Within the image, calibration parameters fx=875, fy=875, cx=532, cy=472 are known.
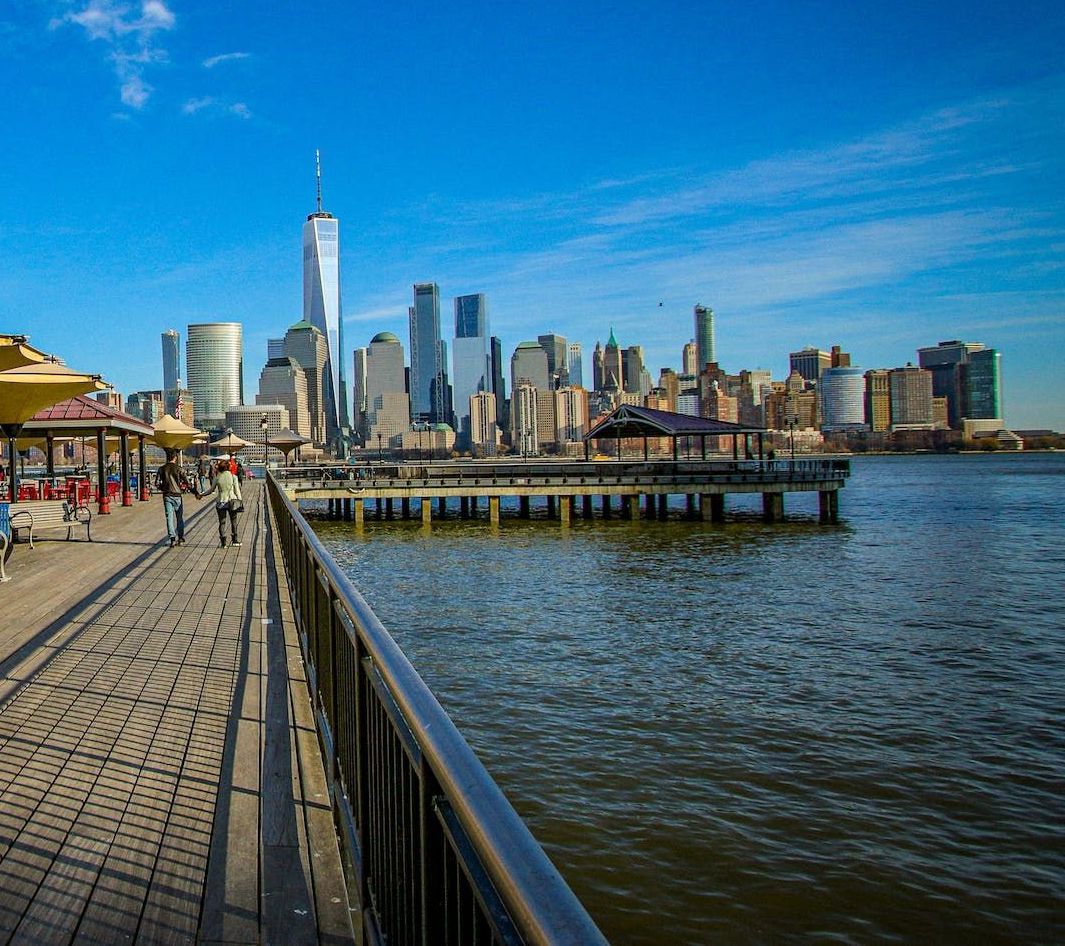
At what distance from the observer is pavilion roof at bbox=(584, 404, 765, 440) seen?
154 ft

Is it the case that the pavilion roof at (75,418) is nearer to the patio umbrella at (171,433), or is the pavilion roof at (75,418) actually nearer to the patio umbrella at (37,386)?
the patio umbrella at (171,433)

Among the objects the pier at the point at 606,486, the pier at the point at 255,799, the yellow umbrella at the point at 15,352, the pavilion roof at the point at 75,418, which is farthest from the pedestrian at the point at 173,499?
the pier at the point at 606,486

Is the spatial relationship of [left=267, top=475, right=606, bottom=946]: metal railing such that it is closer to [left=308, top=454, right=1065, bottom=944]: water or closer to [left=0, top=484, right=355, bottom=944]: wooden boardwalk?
[left=0, top=484, right=355, bottom=944]: wooden boardwalk

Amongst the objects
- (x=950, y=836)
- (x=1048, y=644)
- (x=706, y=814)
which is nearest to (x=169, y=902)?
(x=706, y=814)

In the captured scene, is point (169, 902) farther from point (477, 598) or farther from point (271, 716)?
point (477, 598)

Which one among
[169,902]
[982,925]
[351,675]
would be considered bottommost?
[982,925]

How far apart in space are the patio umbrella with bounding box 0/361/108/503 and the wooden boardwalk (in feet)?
16.1

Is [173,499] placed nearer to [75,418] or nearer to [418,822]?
[75,418]

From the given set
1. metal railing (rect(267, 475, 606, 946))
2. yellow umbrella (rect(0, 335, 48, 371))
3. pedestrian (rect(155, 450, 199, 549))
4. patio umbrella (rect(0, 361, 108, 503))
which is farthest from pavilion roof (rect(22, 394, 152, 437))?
metal railing (rect(267, 475, 606, 946))

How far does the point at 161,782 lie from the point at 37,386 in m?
10.8

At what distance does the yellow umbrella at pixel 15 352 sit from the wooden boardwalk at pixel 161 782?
317 centimetres

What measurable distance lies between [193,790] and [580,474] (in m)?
40.0

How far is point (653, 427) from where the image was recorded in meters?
47.2

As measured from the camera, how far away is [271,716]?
5.50 meters
